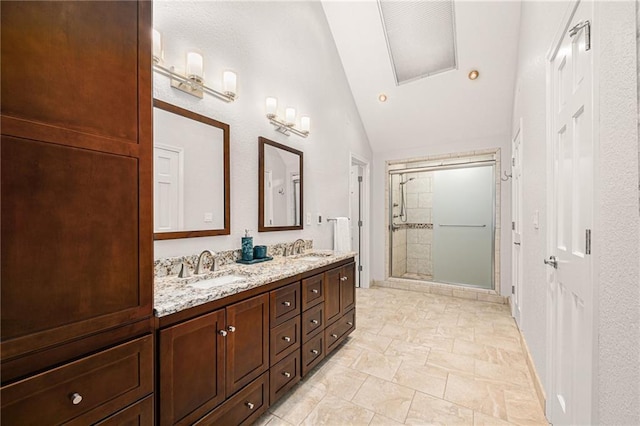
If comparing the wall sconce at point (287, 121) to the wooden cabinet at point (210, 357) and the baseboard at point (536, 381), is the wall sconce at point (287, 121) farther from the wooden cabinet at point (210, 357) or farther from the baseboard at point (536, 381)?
the baseboard at point (536, 381)

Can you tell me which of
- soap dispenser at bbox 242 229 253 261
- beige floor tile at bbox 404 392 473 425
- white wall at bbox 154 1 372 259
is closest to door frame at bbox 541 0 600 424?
beige floor tile at bbox 404 392 473 425

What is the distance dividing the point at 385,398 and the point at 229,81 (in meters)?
2.52

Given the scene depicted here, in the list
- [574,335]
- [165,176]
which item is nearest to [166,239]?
[165,176]

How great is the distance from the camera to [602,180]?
95cm

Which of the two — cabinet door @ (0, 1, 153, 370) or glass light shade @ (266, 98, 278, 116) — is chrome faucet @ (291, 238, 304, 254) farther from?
cabinet door @ (0, 1, 153, 370)

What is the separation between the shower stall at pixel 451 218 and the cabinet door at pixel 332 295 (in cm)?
254

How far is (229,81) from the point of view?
79.6 inches

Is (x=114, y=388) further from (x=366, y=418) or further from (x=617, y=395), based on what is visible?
(x=617, y=395)

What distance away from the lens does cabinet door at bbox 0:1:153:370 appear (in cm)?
75

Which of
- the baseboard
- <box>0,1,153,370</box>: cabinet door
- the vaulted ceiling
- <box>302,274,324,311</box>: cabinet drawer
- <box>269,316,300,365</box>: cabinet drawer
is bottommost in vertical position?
the baseboard

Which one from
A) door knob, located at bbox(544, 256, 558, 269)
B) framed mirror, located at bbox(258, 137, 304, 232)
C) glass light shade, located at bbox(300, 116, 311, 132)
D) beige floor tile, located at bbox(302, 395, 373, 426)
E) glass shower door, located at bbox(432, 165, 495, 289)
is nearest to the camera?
door knob, located at bbox(544, 256, 558, 269)

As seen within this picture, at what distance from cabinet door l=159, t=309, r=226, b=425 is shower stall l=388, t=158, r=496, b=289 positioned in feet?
12.5

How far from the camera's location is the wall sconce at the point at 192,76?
63.6 inches

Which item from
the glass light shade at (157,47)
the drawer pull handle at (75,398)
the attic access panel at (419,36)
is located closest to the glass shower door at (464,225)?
the attic access panel at (419,36)
